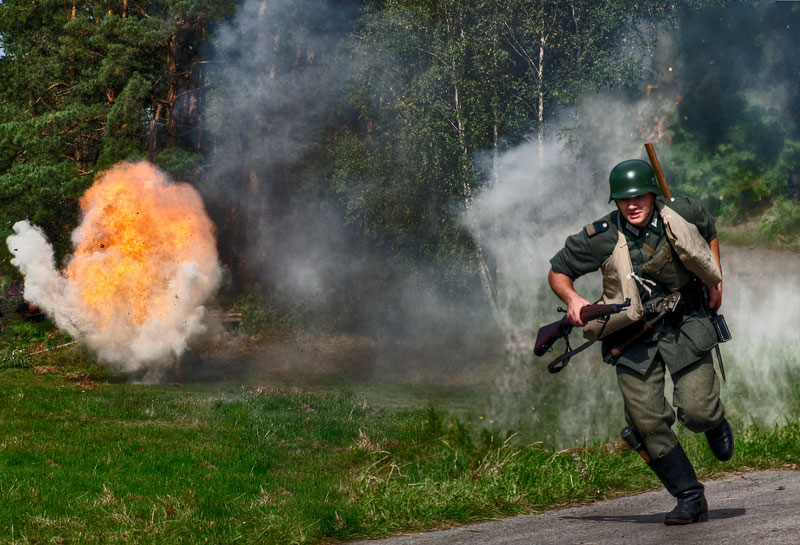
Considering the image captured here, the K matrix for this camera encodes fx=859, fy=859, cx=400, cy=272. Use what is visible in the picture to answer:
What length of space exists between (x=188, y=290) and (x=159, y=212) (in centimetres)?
182

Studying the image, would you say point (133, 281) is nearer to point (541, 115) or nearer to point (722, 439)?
point (541, 115)

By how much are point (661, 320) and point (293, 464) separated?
4.01 metres

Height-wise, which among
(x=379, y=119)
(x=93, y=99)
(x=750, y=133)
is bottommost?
(x=750, y=133)

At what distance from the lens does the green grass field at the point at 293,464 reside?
5234mm

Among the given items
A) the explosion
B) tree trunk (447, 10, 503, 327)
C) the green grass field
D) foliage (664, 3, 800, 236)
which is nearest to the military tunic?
the green grass field

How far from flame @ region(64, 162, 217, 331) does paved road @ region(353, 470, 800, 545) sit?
1301cm

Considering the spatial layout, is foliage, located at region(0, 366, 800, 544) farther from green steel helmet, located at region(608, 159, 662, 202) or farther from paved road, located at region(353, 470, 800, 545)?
green steel helmet, located at region(608, 159, 662, 202)

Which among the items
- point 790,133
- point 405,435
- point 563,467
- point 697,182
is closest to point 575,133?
point 697,182

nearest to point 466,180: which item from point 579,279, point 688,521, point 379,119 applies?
point 379,119

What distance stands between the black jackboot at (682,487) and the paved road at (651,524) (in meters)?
0.07

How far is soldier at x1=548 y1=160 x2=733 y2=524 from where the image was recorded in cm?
475

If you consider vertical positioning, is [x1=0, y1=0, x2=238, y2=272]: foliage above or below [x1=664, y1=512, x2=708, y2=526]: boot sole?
above

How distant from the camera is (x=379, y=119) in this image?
21.7 m

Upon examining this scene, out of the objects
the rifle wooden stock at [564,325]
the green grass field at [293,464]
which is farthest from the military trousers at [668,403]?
the green grass field at [293,464]
